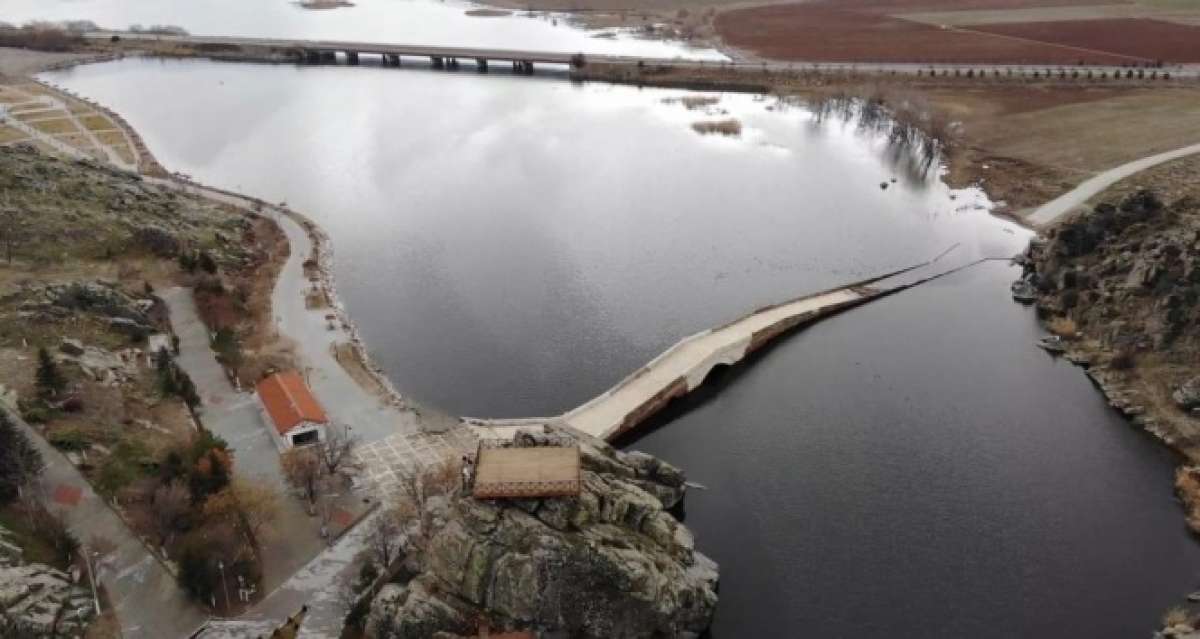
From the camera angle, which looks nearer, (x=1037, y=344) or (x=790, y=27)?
(x=1037, y=344)

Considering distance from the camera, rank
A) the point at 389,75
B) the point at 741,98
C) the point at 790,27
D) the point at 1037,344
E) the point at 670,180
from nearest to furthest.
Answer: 1. the point at 1037,344
2. the point at 670,180
3. the point at 741,98
4. the point at 389,75
5. the point at 790,27

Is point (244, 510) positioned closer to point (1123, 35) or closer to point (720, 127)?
point (720, 127)

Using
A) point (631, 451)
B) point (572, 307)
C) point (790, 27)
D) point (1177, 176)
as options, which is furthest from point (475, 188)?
point (790, 27)

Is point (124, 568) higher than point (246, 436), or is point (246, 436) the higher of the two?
point (246, 436)

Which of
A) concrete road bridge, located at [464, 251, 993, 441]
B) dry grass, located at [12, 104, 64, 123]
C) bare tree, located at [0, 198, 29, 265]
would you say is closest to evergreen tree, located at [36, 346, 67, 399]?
bare tree, located at [0, 198, 29, 265]

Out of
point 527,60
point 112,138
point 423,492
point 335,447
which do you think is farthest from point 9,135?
point 423,492

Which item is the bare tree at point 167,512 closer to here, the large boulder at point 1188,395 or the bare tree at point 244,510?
the bare tree at point 244,510

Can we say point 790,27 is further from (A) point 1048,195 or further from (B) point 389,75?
(A) point 1048,195
